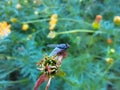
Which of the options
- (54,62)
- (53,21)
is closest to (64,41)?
(53,21)

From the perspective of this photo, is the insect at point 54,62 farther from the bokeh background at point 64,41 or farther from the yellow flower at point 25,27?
the yellow flower at point 25,27

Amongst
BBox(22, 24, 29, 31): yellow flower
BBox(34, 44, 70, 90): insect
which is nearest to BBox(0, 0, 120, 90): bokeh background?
BBox(22, 24, 29, 31): yellow flower

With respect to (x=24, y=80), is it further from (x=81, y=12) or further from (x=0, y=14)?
(x=81, y=12)

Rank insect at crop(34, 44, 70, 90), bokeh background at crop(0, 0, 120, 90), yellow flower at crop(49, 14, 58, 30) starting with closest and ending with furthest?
1. insect at crop(34, 44, 70, 90)
2. bokeh background at crop(0, 0, 120, 90)
3. yellow flower at crop(49, 14, 58, 30)

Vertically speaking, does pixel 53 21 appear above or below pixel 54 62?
above

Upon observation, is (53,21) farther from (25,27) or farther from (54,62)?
(54,62)

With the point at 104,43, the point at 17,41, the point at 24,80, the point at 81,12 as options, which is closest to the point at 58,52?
the point at 24,80

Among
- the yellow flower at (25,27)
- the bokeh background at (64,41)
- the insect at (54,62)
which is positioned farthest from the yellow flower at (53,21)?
the insect at (54,62)

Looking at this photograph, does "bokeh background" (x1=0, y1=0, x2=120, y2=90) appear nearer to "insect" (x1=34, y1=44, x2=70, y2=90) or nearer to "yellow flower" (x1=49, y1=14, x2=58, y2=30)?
"yellow flower" (x1=49, y1=14, x2=58, y2=30)
